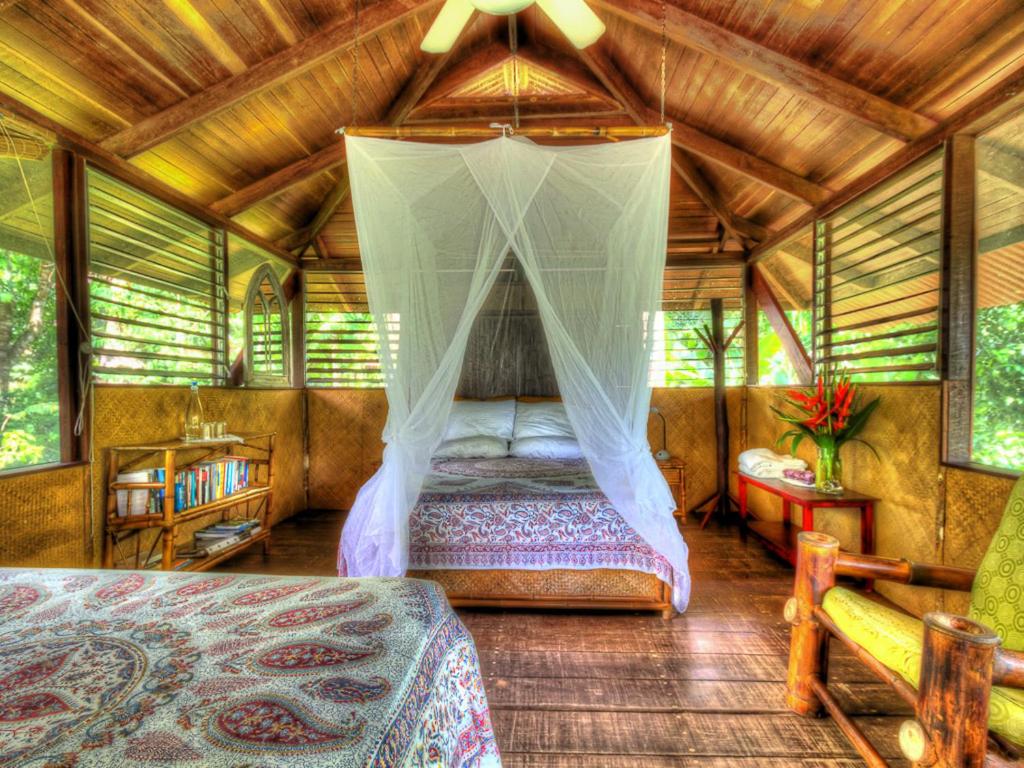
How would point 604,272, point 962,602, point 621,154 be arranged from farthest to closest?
point 604,272, point 621,154, point 962,602

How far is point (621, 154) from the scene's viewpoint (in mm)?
2178

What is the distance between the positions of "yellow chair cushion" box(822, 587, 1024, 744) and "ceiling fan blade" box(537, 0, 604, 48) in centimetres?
226

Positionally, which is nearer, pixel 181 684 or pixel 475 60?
pixel 181 684

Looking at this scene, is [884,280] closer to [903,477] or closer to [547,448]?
[903,477]

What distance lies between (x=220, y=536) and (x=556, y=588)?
1.95 m

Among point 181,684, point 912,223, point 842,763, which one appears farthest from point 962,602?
point 181,684

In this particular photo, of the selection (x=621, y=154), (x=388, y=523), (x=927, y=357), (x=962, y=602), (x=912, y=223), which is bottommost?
(x=962, y=602)

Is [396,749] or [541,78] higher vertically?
[541,78]

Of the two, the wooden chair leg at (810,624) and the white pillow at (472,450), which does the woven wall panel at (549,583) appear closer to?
the wooden chair leg at (810,624)

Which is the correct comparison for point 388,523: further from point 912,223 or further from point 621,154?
point 912,223

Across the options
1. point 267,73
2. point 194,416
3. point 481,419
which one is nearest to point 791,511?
point 481,419

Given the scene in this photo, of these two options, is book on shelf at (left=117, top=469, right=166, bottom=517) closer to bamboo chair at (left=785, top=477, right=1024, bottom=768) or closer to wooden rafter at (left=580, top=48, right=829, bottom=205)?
bamboo chair at (left=785, top=477, right=1024, bottom=768)

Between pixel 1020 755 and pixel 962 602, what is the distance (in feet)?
3.78

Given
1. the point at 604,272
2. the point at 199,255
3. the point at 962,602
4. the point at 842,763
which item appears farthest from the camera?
the point at 199,255
